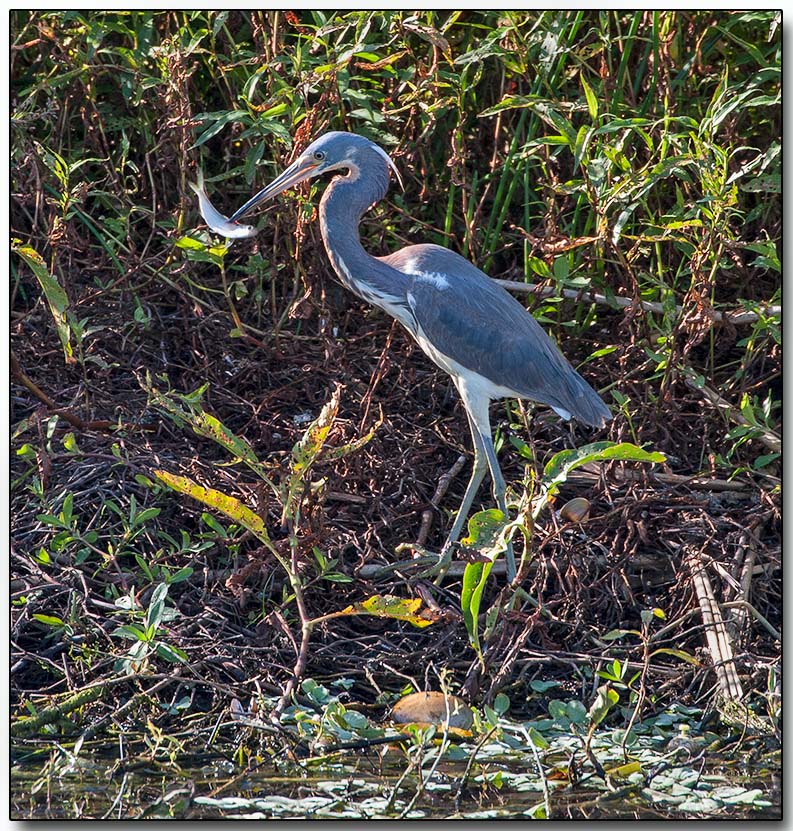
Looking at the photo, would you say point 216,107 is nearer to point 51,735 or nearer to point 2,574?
point 2,574

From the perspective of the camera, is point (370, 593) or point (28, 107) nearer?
point (370, 593)

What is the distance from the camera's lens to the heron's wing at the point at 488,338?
345 centimetres

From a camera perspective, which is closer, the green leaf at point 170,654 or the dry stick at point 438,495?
the green leaf at point 170,654

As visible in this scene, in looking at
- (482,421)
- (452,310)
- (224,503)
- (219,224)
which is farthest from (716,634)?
(219,224)

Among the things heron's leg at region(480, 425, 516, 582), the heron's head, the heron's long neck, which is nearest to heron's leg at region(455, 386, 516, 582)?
heron's leg at region(480, 425, 516, 582)

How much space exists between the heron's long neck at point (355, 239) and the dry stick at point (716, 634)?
1.05 metres

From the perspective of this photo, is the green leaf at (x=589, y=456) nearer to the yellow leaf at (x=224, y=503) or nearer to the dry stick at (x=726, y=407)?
the yellow leaf at (x=224, y=503)

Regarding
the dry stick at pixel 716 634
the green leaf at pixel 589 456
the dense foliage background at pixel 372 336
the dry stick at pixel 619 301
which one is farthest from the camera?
the dry stick at pixel 619 301

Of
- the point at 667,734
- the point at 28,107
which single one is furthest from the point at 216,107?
the point at 667,734

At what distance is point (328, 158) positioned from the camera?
11.5 feet

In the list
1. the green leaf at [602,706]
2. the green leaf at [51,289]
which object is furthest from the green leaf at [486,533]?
the green leaf at [51,289]

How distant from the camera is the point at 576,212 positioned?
12.3 feet

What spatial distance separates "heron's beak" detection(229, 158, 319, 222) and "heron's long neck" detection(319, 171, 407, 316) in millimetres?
74

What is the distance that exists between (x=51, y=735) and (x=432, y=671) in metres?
0.91
